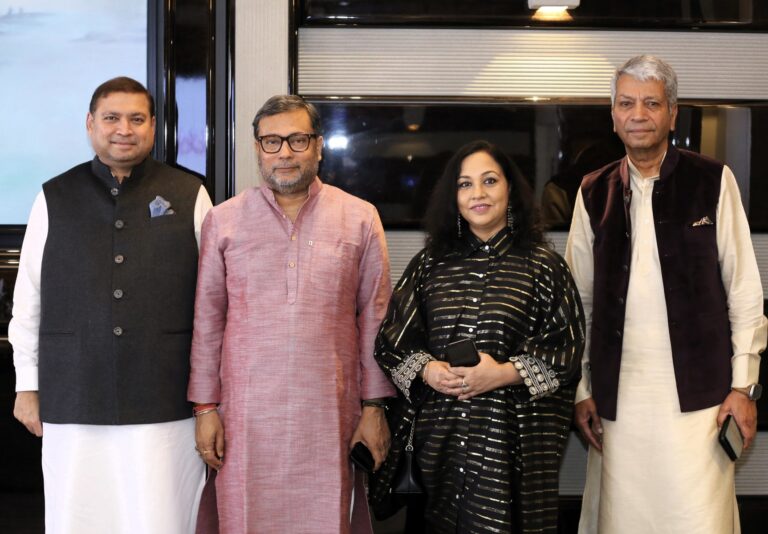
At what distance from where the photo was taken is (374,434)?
7.80ft

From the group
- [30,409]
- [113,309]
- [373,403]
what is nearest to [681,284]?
[373,403]

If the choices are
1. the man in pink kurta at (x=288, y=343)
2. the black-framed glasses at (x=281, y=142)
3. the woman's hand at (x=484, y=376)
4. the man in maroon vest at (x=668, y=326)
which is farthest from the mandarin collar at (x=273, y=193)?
the man in maroon vest at (x=668, y=326)

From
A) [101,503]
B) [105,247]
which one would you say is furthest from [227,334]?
[101,503]

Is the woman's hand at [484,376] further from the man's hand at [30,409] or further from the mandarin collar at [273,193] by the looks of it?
the man's hand at [30,409]

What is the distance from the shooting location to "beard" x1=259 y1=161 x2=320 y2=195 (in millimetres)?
2352

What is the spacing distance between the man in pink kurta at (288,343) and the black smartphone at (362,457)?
0.03 meters

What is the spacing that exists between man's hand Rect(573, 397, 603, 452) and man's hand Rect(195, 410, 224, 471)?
1.08 meters

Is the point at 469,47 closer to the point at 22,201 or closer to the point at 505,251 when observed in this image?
the point at 505,251

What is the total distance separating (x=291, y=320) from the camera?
7.53ft

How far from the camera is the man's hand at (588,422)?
2.56m

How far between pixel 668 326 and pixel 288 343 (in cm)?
108

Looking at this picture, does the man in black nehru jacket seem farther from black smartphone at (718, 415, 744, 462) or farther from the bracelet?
black smartphone at (718, 415, 744, 462)

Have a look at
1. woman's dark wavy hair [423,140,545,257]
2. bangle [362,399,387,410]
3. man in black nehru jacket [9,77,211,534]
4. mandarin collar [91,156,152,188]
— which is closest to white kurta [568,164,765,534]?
woman's dark wavy hair [423,140,545,257]

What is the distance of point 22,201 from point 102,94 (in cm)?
88
